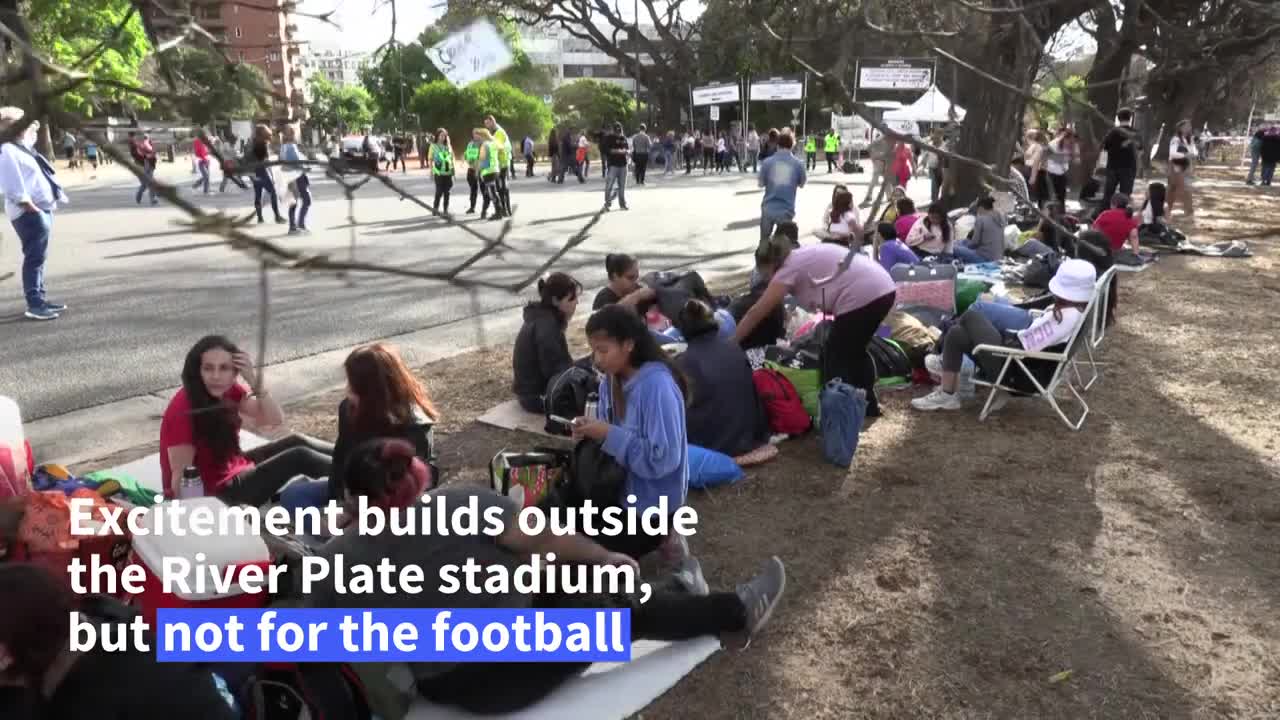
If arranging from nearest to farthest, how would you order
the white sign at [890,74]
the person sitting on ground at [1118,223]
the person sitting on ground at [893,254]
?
1. the white sign at [890,74]
2. the person sitting on ground at [893,254]
3. the person sitting on ground at [1118,223]

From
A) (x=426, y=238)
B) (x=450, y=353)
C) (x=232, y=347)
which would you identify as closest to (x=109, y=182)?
(x=426, y=238)

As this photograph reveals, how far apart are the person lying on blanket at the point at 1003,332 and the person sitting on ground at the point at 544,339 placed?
2.26m

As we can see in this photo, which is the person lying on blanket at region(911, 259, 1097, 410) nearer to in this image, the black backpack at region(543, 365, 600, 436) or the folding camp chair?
the folding camp chair

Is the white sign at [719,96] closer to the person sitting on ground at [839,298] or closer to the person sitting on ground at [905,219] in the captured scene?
the person sitting on ground at [905,219]

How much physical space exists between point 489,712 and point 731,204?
52.5 feet

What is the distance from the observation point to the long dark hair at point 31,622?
6.83ft

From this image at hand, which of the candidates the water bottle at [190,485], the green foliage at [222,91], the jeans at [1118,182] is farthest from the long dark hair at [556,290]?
the jeans at [1118,182]

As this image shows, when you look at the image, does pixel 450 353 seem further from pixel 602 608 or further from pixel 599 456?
pixel 602 608

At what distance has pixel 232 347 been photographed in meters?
3.82

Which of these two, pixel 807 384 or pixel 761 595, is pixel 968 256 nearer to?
pixel 807 384

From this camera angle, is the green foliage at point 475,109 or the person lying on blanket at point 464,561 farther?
the green foliage at point 475,109

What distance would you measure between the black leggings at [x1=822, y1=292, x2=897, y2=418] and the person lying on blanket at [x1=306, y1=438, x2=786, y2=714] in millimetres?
2512

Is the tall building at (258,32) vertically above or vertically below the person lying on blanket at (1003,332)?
above

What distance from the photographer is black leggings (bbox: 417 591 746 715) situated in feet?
9.50
